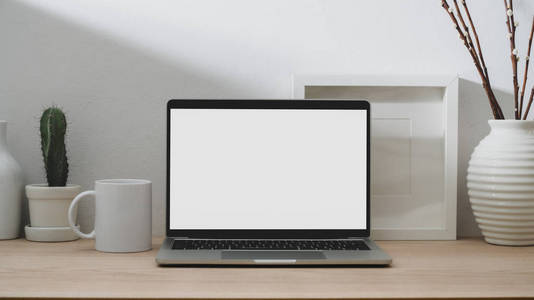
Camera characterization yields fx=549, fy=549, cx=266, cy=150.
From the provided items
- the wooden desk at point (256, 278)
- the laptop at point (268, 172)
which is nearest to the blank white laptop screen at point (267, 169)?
the laptop at point (268, 172)

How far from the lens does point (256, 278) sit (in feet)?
2.57

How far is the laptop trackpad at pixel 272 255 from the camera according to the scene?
2.85 ft

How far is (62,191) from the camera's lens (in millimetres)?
1047

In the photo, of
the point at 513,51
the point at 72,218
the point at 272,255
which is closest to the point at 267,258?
the point at 272,255

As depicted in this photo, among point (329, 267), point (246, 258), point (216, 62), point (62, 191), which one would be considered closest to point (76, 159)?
point (62, 191)

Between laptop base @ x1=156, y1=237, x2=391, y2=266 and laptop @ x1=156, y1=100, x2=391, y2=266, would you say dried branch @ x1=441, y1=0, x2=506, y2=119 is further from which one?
laptop base @ x1=156, y1=237, x2=391, y2=266

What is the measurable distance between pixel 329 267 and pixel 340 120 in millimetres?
279

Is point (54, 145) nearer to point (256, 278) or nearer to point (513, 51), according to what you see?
point (256, 278)

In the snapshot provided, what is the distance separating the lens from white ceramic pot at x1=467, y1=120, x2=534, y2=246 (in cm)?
101

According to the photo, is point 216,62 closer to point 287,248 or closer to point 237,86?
point 237,86

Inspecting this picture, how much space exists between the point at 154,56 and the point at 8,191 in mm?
389

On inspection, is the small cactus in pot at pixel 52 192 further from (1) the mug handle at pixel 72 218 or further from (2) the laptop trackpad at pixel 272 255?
(2) the laptop trackpad at pixel 272 255

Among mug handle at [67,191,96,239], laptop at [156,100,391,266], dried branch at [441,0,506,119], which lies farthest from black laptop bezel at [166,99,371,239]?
dried branch at [441,0,506,119]

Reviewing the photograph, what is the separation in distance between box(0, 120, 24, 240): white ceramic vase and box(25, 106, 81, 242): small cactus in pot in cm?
3
